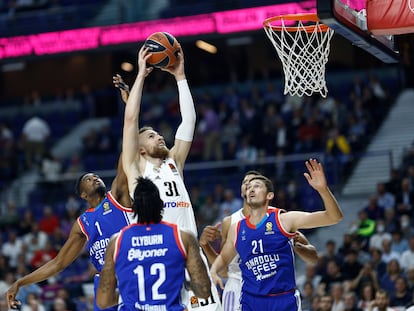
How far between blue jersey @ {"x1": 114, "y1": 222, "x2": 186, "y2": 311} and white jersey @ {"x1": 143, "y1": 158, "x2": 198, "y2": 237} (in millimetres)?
1017

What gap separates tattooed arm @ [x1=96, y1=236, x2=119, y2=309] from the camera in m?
6.72

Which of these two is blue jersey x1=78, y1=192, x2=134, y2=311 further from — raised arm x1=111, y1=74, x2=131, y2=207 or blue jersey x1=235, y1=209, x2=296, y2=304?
blue jersey x1=235, y1=209, x2=296, y2=304

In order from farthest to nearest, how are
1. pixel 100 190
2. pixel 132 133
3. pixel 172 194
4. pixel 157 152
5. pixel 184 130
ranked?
pixel 100 190 < pixel 184 130 < pixel 157 152 < pixel 172 194 < pixel 132 133

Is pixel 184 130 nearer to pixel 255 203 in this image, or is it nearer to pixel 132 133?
pixel 132 133

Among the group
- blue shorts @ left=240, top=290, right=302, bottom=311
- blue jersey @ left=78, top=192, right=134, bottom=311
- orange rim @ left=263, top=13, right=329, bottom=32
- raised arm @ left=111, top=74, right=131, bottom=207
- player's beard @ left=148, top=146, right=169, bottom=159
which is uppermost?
orange rim @ left=263, top=13, right=329, bottom=32

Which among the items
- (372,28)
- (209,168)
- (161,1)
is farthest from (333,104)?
(372,28)

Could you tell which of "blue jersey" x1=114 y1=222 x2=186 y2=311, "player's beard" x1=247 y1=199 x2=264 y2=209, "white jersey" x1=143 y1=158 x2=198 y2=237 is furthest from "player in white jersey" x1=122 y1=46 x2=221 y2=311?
Result: "blue jersey" x1=114 y1=222 x2=186 y2=311

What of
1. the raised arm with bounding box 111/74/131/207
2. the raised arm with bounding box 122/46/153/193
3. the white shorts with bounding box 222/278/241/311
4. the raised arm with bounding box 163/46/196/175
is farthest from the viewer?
the white shorts with bounding box 222/278/241/311

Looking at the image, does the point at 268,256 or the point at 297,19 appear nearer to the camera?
the point at 268,256

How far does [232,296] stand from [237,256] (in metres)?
0.39

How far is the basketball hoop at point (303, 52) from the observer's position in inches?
380

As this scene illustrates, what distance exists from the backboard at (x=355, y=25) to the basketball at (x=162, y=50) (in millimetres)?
1278

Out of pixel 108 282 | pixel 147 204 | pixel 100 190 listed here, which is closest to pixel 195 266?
pixel 147 204

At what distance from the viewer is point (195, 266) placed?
21.6 ft
